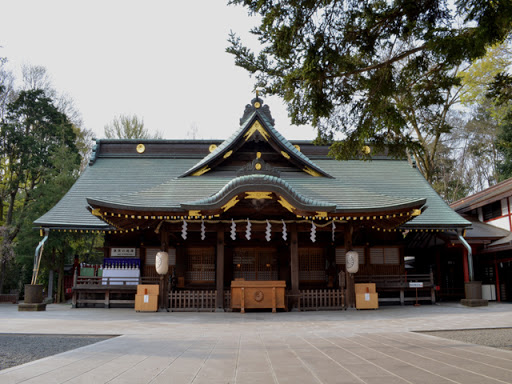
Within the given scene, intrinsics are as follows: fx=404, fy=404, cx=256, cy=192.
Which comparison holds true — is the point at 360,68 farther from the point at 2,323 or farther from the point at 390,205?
the point at 2,323

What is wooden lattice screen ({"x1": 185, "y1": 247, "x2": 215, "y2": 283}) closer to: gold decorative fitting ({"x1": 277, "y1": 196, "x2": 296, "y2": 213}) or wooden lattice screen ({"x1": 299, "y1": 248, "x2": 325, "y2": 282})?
wooden lattice screen ({"x1": 299, "y1": 248, "x2": 325, "y2": 282})

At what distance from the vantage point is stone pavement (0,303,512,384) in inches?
179

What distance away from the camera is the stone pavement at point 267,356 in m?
4.56

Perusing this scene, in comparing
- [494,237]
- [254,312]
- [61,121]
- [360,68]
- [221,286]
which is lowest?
[254,312]

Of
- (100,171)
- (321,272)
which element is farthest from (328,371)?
(100,171)

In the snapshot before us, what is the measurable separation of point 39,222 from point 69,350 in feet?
33.9

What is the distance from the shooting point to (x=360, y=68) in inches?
288

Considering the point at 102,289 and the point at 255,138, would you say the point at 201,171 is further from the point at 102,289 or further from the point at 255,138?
the point at 102,289

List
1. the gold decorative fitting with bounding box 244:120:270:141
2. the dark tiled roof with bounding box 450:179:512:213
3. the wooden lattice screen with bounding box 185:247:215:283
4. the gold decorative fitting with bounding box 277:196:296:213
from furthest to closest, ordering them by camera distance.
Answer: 1. the dark tiled roof with bounding box 450:179:512:213
2. the wooden lattice screen with bounding box 185:247:215:283
3. the gold decorative fitting with bounding box 244:120:270:141
4. the gold decorative fitting with bounding box 277:196:296:213

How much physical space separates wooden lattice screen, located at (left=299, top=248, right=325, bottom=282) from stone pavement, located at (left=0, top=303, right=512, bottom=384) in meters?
6.98

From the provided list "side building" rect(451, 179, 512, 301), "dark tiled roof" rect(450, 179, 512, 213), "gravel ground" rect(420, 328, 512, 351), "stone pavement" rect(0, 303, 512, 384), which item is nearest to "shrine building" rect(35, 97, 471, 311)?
"side building" rect(451, 179, 512, 301)

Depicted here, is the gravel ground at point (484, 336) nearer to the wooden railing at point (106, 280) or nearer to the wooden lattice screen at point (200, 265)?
the wooden lattice screen at point (200, 265)

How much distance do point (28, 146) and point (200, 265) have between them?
43.3 ft

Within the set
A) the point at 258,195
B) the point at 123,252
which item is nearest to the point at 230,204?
the point at 258,195
